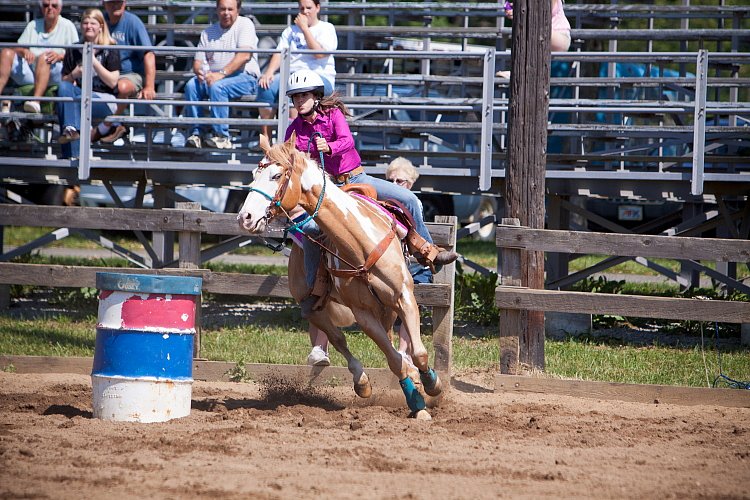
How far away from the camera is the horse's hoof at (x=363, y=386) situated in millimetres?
7959

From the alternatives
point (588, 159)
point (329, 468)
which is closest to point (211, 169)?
point (588, 159)

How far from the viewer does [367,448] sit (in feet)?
20.6

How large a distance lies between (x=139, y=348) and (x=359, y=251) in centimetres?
182

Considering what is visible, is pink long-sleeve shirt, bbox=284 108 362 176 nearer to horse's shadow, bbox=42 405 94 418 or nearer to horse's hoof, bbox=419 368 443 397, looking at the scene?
horse's hoof, bbox=419 368 443 397

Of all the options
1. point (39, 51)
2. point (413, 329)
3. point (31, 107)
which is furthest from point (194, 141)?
point (413, 329)

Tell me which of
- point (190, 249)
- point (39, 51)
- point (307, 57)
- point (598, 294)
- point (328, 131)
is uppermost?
point (39, 51)

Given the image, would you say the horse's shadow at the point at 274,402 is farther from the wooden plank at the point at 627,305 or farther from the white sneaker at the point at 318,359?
the wooden plank at the point at 627,305

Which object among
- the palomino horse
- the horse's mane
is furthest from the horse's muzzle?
the horse's mane

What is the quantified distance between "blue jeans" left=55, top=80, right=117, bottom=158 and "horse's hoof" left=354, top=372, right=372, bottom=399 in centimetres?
561

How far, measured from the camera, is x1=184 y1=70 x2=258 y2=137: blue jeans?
11.9 metres

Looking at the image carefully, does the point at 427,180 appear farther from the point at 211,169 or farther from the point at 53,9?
the point at 53,9

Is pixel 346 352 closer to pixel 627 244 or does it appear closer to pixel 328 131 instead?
pixel 328 131

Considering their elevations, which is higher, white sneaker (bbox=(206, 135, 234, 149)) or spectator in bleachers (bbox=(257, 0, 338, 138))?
spectator in bleachers (bbox=(257, 0, 338, 138))

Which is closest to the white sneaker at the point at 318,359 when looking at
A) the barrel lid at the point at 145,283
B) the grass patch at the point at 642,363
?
the barrel lid at the point at 145,283
